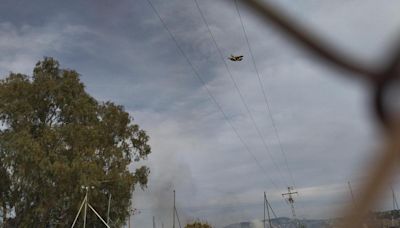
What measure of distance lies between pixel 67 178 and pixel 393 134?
80.2ft

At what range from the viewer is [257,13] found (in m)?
0.91

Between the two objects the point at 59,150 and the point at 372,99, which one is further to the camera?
the point at 59,150

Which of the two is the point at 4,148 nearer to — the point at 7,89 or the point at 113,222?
the point at 7,89

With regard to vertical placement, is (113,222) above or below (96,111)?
below

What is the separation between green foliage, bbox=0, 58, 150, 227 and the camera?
23.7 meters

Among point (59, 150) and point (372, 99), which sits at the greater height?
point (59, 150)

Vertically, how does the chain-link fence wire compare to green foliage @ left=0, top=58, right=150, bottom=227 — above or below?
below

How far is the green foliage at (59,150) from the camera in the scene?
2373 cm

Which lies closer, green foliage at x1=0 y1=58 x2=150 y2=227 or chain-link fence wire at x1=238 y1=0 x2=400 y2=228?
chain-link fence wire at x1=238 y1=0 x2=400 y2=228

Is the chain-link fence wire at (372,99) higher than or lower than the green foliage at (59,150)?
lower

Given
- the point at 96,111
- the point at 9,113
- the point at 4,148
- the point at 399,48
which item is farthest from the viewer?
the point at 96,111

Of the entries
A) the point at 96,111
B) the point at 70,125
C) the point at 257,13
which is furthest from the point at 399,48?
the point at 96,111

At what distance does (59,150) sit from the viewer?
2525cm

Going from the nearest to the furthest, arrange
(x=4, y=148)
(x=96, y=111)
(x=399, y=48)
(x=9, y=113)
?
1. (x=399, y=48)
2. (x=4, y=148)
3. (x=9, y=113)
4. (x=96, y=111)
